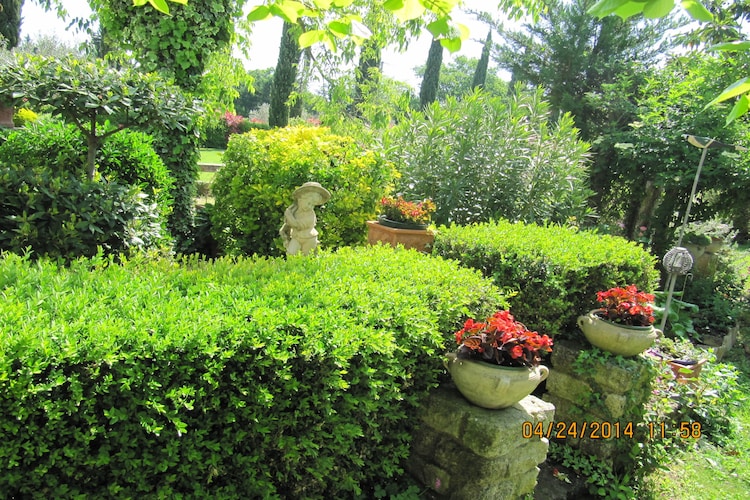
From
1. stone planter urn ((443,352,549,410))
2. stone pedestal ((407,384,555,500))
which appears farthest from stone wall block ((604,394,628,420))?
stone planter urn ((443,352,549,410))

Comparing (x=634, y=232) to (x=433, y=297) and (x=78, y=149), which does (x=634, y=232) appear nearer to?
(x=433, y=297)

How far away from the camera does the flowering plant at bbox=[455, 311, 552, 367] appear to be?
2.46 meters

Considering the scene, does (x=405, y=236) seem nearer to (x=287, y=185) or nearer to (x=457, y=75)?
(x=287, y=185)

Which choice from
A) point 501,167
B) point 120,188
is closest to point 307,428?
point 120,188

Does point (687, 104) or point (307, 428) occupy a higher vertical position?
point (687, 104)

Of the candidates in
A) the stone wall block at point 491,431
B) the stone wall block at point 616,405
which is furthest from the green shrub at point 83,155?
the stone wall block at point 616,405

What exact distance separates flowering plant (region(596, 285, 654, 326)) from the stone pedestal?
1.21 m

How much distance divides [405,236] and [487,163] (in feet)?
7.37

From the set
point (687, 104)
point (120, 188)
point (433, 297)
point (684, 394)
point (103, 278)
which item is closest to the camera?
point (103, 278)

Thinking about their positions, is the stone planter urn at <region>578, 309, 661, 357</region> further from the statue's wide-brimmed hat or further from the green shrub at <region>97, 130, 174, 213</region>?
the green shrub at <region>97, 130, 174, 213</region>

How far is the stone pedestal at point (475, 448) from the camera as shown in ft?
7.80

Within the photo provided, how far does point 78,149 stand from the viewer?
4.62 meters

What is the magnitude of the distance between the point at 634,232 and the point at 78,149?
386 inches

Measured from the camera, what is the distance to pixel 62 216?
3.27 meters
